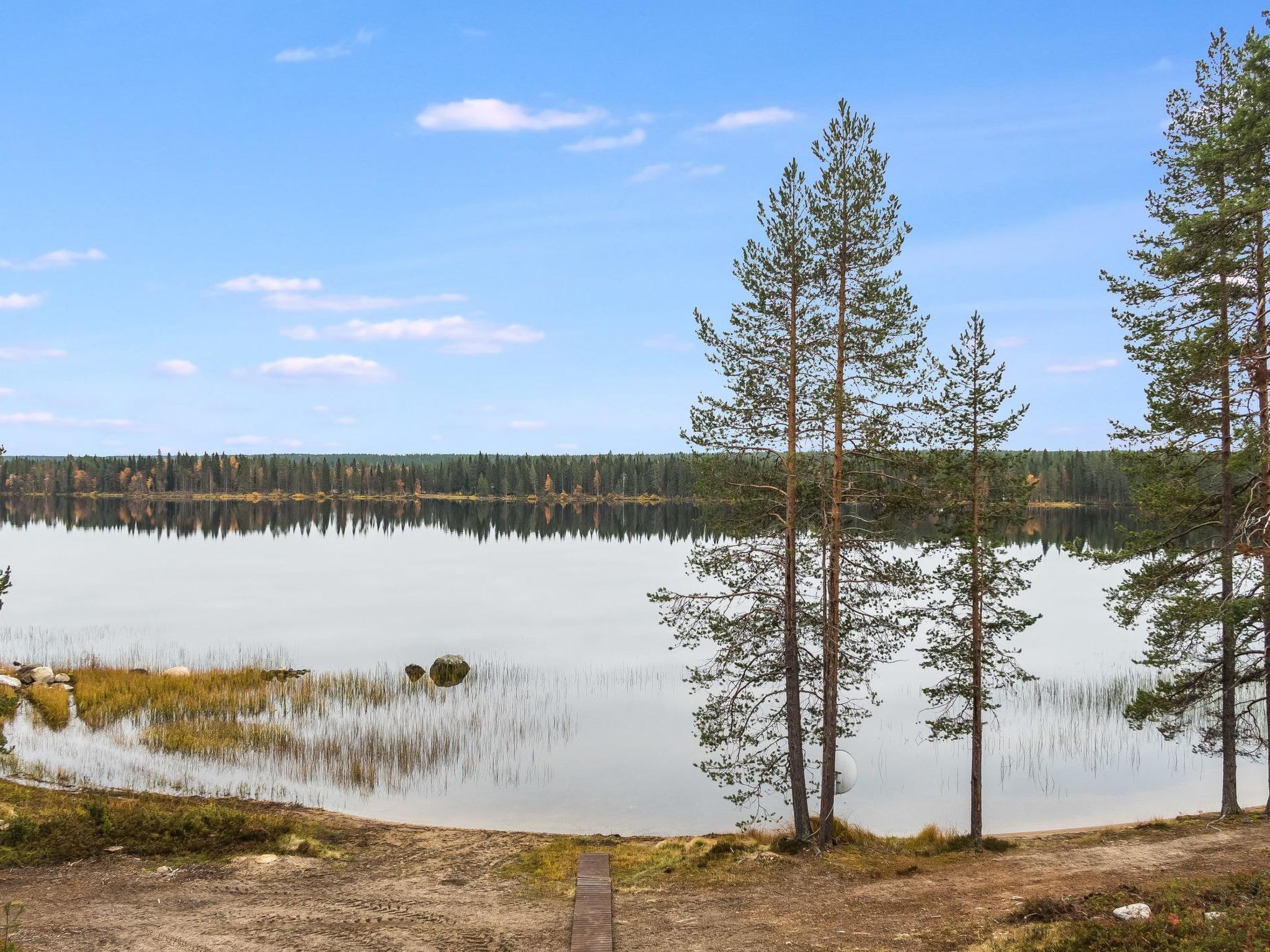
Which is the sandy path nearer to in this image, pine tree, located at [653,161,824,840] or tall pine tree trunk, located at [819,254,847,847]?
tall pine tree trunk, located at [819,254,847,847]

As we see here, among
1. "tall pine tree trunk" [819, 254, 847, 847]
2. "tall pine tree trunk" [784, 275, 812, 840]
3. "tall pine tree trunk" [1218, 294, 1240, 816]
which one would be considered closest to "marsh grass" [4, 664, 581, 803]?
"tall pine tree trunk" [784, 275, 812, 840]

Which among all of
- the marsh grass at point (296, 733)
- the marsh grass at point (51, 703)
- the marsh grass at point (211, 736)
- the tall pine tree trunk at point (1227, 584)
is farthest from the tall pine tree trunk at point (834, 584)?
the marsh grass at point (51, 703)

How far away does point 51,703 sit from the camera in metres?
32.1

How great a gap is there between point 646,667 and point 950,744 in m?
14.6

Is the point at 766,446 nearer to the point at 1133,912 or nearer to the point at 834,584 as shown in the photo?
the point at 834,584

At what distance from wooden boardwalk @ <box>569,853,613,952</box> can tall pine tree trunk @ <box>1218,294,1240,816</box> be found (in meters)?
13.8

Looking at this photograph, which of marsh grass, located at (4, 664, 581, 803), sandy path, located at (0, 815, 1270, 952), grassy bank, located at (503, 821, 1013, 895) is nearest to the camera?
sandy path, located at (0, 815, 1270, 952)

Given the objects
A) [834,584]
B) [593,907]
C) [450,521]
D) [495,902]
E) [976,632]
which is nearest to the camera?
[593,907]

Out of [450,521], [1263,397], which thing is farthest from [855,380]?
[450,521]

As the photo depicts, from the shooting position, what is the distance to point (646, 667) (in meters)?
41.1

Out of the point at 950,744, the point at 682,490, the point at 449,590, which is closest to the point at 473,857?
the point at 950,744

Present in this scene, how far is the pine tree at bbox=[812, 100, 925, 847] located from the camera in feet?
67.9

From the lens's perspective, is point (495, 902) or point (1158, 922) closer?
point (1158, 922)

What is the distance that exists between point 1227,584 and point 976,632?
221 inches
